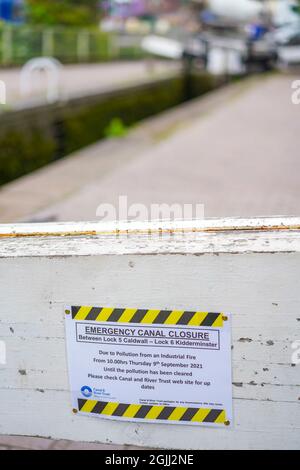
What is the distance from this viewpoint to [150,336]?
2.57 m

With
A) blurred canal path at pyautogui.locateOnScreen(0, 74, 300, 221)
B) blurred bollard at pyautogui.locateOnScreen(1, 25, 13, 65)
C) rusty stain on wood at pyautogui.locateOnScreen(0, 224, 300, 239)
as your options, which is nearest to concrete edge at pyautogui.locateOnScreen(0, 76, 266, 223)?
blurred canal path at pyautogui.locateOnScreen(0, 74, 300, 221)

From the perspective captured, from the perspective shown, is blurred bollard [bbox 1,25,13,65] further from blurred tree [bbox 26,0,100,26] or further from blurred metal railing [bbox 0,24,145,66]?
blurred tree [bbox 26,0,100,26]

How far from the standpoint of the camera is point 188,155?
9852mm

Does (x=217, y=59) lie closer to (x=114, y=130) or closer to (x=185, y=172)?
(x=114, y=130)

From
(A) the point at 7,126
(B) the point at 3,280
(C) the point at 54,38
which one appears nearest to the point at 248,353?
(B) the point at 3,280

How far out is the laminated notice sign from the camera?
100 inches

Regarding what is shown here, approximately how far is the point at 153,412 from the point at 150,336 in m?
0.32

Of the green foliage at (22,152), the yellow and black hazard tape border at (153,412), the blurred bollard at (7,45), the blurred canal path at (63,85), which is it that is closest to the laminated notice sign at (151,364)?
the yellow and black hazard tape border at (153,412)

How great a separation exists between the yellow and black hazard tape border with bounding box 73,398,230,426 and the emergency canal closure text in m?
0.26

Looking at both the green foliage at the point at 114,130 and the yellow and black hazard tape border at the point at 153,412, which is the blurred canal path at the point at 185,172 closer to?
the green foliage at the point at 114,130

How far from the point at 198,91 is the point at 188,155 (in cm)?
1250

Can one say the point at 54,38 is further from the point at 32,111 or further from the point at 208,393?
the point at 208,393


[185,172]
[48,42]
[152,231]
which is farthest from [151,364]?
[48,42]

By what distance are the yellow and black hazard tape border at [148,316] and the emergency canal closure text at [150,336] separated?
2 centimetres
